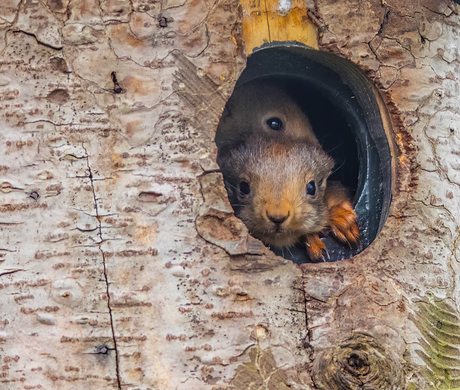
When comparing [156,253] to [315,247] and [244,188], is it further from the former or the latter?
[315,247]

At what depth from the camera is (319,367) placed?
71.2 inches

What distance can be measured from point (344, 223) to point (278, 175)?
1.52ft

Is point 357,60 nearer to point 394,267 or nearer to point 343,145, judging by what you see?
point 394,267

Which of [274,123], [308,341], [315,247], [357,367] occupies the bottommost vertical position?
[357,367]

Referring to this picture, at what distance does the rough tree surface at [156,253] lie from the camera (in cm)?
182

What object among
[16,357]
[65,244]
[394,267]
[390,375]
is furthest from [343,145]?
[16,357]

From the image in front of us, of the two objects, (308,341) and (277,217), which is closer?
(308,341)

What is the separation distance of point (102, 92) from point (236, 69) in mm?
532

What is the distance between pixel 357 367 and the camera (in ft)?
5.84

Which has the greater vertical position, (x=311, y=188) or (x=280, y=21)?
(x=280, y=21)

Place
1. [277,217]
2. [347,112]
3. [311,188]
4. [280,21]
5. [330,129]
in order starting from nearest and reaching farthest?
1. [280,21]
2. [277,217]
3. [347,112]
4. [311,188]
5. [330,129]

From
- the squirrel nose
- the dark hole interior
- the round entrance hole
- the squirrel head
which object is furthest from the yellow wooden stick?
the squirrel head

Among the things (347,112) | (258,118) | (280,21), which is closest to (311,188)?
(347,112)

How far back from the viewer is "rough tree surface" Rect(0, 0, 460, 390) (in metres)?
1.82
